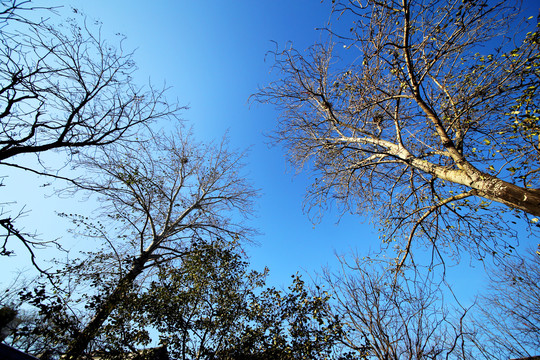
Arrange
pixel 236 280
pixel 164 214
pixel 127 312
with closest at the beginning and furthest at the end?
pixel 127 312, pixel 236 280, pixel 164 214

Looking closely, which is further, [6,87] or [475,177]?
[475,177]

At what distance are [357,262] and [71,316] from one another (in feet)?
20.9

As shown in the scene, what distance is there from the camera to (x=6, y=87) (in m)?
3.53

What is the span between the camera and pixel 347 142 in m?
6.62

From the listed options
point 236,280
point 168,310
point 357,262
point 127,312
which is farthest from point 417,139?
point 127,312

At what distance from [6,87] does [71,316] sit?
4.13 m

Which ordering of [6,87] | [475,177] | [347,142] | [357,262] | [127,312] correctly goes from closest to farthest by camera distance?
[6,87], [475,177], [127,312], [357,262], [347,142]

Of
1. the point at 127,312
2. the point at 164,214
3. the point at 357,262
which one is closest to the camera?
the point at 127,312

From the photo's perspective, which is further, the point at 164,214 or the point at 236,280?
the point at 164,214

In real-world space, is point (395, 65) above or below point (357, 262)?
above

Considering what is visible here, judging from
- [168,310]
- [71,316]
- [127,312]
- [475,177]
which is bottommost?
[71,316]

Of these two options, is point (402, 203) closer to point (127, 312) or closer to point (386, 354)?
point (386, 354)

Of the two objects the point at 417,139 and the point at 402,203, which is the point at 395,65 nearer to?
the point at 417,139

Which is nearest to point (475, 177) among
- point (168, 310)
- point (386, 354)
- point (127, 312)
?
point (386, 354)
